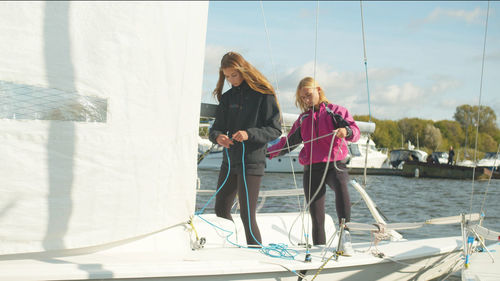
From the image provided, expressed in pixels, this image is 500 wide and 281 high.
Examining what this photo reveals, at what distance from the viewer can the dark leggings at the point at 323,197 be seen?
3545 millimetres

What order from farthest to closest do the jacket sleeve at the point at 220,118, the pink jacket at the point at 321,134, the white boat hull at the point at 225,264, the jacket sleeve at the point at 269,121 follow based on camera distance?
the pink jacket at the point at 321,134, the jacket sleeve at the point at 220,118, the jacket sleeve at the point at 269,121, the white boat hull at the point at 225,264

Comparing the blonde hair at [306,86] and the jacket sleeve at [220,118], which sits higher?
the blonde hair at [306,86]

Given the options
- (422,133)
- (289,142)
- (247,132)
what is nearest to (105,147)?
(247,132)

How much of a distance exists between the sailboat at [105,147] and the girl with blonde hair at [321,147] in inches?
30.4

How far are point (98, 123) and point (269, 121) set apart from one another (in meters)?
1.24

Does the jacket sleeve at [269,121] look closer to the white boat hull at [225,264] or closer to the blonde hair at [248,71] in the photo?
the blonde hair at [248,71]

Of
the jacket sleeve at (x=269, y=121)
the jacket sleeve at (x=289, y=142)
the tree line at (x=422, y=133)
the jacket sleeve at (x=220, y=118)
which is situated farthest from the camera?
the tree line at (x=422, y=133)

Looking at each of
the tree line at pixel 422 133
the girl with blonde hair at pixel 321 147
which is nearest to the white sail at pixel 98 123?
the girl with blonde hair at pixel 321 147

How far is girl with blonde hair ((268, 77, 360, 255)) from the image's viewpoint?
11.7 ft

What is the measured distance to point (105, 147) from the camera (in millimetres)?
2449

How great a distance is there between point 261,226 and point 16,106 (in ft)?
8.08

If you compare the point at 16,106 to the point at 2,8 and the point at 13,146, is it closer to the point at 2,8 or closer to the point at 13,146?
the point at 13,146

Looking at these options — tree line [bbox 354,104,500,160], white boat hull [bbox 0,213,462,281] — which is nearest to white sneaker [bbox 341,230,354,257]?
white boat hull [bbox 0,213,462,281]

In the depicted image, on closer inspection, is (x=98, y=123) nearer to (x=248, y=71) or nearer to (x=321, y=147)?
(x=248, y=71)
